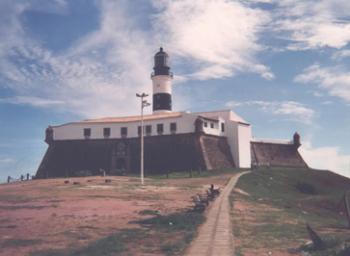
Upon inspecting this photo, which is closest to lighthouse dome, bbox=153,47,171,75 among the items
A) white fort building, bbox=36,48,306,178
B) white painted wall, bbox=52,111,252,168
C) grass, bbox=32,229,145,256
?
white fort building, bbox=36,48,306,178

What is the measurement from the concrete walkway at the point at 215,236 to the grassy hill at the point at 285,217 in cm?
43

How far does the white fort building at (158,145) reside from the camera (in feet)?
208

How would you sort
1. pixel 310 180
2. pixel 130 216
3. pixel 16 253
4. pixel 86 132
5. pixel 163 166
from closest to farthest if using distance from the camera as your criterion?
pixel 16 253 → pixel 130 216 → pixel 310 180 → pixel 163 166 → pixel 86 132

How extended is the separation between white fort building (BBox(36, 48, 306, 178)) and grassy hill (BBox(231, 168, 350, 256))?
8.42 metres

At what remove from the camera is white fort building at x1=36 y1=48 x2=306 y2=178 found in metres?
63.3

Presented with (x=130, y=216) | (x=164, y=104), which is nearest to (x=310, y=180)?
(x=164, y=104)

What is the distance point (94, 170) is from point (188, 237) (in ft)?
167

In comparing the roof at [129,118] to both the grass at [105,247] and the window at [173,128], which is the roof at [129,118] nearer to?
the window at [173,128]

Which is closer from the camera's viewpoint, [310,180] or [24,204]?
[24,204]

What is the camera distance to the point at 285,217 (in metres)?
26.2

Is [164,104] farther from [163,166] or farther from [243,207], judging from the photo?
[243,207]

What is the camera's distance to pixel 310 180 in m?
58.7

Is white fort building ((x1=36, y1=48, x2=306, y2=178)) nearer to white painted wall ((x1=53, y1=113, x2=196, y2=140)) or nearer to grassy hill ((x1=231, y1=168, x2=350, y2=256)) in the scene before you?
white painted wall ((x1=53, y1=113, x2=196, y2=140))

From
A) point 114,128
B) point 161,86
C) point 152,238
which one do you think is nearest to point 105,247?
point 152,238
